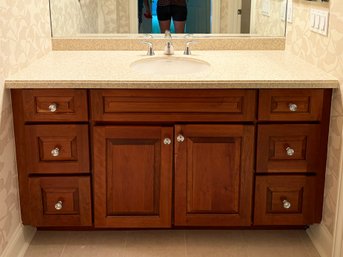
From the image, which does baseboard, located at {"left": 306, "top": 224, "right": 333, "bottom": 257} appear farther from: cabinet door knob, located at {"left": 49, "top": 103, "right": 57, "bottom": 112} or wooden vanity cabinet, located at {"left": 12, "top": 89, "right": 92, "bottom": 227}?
cabinet door knob, located at {"left": 49, "top": 103, "right": 57, "bottom": 112}

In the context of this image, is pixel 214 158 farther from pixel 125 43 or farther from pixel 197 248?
pixel 125 43

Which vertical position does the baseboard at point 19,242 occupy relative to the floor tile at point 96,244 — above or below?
above

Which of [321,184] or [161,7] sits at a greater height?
[161,7]

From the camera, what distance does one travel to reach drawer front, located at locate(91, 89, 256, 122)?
6.63 feet

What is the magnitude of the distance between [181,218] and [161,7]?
3.70 feet

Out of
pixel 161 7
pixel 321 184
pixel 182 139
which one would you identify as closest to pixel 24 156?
pixel 182 139

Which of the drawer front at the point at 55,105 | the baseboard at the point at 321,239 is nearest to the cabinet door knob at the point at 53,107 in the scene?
the drawer front at the point at 55,105

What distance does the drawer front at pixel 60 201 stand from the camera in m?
2.14

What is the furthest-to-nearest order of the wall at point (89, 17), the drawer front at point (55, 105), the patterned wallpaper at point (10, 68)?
the wall at point (89, 17) → the drawer front at point (55, 105) → the patterned wallpaper at point (10, 68)

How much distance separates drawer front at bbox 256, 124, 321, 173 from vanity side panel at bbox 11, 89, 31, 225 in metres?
1.02

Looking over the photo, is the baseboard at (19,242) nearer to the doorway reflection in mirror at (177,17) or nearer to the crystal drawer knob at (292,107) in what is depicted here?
the doorway reflection in mirror at (177,17)

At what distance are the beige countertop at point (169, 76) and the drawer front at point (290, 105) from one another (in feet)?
0.16

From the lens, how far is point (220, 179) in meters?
2.15

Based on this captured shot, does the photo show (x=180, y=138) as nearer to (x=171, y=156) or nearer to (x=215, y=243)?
(x=171, y=156)
